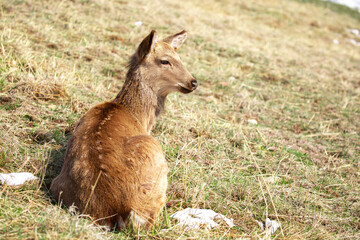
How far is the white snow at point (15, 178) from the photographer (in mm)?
3611

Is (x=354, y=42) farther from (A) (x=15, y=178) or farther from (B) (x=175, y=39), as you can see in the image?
(A) (x=15, y=178)

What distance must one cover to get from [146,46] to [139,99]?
0.72 m

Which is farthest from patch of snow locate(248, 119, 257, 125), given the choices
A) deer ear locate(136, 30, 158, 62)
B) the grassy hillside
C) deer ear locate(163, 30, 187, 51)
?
deer ear locate(136, 30, 158, 62)

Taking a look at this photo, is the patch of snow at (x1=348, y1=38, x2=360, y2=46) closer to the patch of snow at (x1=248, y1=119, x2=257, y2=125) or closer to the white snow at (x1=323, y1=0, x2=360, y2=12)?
the white snow at (x1=323, y1=0, x2=360, y2=12)

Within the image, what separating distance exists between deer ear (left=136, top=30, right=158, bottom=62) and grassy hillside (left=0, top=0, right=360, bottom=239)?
136 centimetres

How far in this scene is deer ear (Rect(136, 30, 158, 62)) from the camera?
4556mm

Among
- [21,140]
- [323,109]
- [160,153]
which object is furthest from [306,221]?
[323,109]

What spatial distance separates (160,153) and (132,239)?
955mm

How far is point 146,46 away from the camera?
468 centimetres

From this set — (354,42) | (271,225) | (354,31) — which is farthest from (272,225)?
(354,31)

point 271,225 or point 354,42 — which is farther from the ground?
point 354,42

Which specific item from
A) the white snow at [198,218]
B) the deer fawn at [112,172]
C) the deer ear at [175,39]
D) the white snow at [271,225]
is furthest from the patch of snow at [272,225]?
the deer ear at [175,39]

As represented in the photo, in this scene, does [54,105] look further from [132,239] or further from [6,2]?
[6,2]

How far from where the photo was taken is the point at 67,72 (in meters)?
6.45
